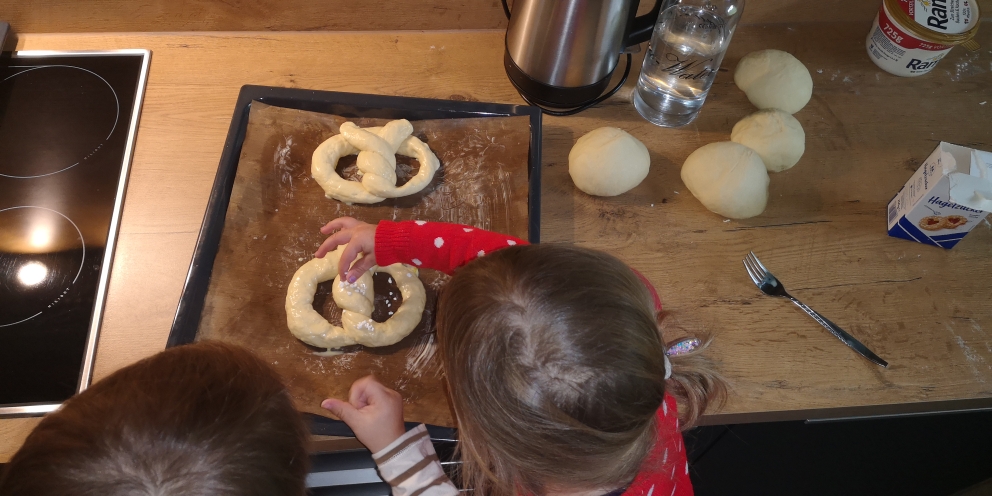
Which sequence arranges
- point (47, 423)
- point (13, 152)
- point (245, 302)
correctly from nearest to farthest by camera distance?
1. point (47, 423)
2. point (245, 302)
3. point (13, 152)

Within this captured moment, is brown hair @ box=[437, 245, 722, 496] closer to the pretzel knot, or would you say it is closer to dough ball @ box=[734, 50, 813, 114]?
the pretzel knot

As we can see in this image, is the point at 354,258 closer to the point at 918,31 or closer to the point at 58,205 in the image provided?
the point at 58,205

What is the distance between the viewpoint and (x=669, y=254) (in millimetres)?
1043

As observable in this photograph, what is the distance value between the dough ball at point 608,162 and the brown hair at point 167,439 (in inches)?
25.2

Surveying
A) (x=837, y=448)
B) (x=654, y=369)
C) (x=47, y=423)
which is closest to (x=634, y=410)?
(x=654, y=369)

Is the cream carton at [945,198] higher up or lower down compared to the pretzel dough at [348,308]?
lower down

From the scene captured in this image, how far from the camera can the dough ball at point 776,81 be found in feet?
→ 3.69

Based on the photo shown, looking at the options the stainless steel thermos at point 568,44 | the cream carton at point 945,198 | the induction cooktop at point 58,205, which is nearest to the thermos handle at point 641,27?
the stainless steel thermos at point 568,44

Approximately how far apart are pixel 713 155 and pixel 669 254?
0.64 ft

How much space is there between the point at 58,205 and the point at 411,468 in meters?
0.79

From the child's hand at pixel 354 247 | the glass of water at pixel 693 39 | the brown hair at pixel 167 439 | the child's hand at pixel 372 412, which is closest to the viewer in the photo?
the brown hair at pixel 167 439

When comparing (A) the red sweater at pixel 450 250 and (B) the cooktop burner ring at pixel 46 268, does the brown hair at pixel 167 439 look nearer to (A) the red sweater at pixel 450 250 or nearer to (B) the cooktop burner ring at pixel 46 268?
(A) the red sweater at pixel 450 250

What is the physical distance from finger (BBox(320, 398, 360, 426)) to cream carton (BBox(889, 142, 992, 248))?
1.00 metres

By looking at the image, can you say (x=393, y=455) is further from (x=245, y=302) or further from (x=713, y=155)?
(x=713, y=155)
